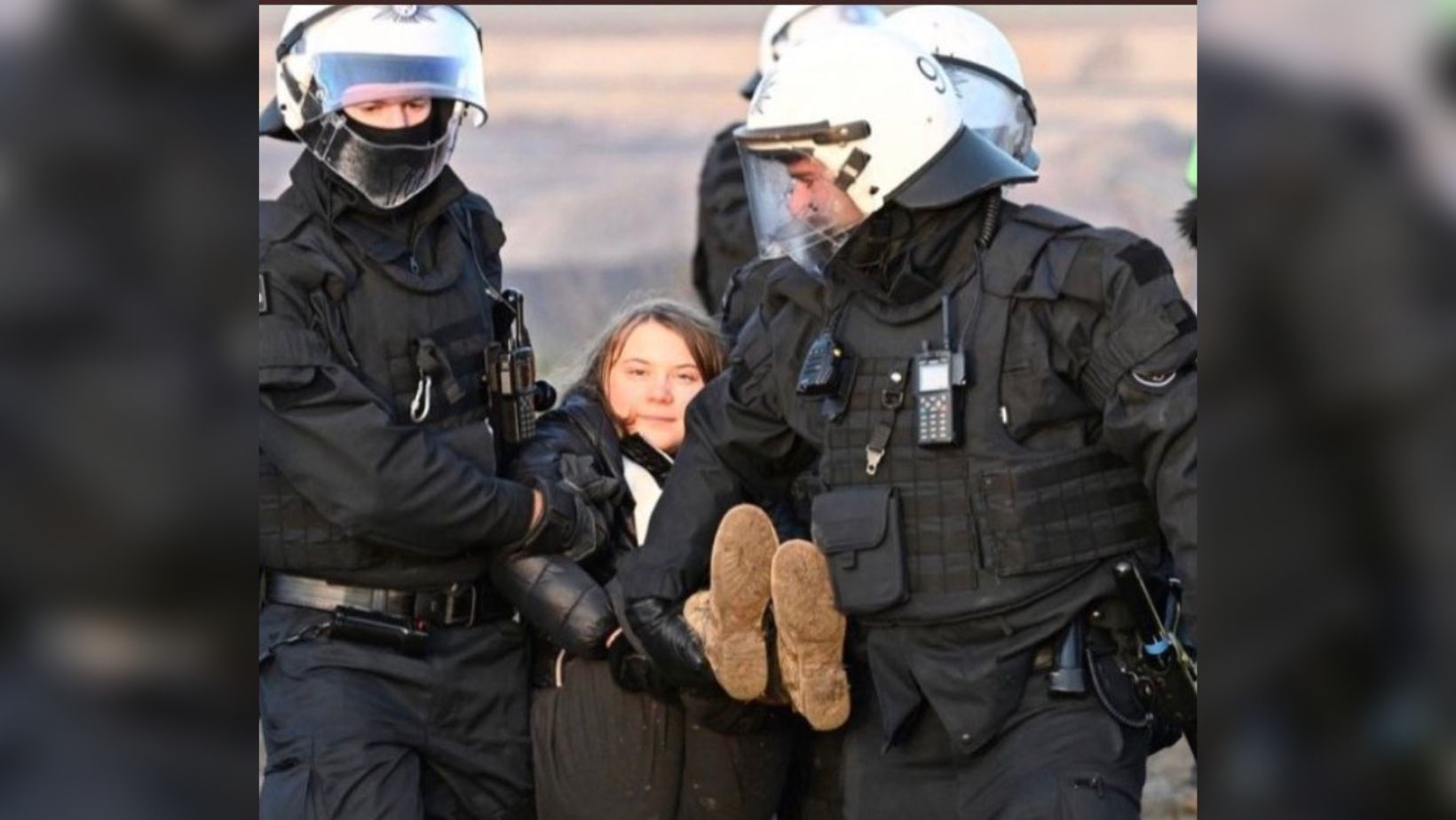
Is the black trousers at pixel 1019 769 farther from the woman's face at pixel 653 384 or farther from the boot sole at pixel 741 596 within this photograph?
the woman's face at pixel 653 384

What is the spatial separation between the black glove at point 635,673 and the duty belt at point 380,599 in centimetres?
36

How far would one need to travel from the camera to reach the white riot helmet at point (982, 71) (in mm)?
5957

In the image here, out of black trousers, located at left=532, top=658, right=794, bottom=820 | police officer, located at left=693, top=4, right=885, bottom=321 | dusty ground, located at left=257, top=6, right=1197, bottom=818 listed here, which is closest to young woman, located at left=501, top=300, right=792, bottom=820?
black trousers, located at left=532, top=658, right=794, bottom=820

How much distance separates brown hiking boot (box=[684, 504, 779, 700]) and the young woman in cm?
34

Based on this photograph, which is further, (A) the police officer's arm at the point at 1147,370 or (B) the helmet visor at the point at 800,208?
(B) the helmet visor at the point at 800,208

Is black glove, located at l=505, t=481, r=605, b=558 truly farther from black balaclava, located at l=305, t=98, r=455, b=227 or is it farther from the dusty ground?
the dusty ground

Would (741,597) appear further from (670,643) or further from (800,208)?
(800,208)

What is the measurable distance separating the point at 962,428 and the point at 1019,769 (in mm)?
661

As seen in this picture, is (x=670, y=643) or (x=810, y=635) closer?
(x=810, y=635)

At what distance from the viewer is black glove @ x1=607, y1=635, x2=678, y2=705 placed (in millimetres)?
5246

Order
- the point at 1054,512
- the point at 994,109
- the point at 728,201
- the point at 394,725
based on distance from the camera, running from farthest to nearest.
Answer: the point at 728,201 → the point at 994,109 → the point at 394,725 → the point at 1054,512

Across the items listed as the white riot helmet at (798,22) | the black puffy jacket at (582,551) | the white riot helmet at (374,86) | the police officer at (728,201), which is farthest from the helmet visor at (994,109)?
the white riot helmet at (798,22)

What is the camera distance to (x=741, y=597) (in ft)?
15.8

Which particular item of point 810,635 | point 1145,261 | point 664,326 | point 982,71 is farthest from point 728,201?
point 1145,261
